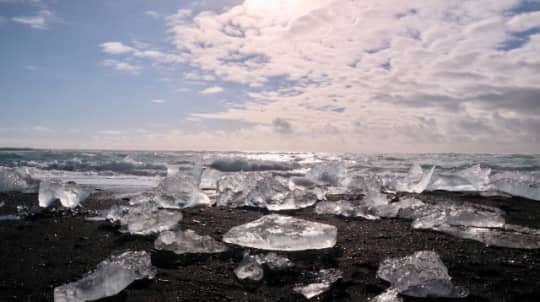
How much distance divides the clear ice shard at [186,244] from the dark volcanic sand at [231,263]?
0.12 metres

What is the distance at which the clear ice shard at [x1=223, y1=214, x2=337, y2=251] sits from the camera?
10.4 ft

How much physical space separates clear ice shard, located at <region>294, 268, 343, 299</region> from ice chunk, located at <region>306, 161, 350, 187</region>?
598cm

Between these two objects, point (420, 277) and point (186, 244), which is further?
point (186, 244)

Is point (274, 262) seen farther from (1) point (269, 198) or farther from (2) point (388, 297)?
(1) point (269, 198)

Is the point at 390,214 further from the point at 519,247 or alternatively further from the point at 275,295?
the point at 275,295

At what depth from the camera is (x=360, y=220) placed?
14.8 ft

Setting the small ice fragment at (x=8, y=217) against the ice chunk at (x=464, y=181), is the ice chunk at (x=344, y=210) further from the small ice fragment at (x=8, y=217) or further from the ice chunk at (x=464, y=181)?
the small ice fragment at (x=8, y=217)

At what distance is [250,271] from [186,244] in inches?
34.6

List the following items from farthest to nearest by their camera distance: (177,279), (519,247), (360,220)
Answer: (360,220)
(519,247)
(177,279)

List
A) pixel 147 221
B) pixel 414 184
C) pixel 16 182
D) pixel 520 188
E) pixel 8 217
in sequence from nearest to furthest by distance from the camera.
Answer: pixel 147 221
pixel 8 217
pixel 520 188
pixel 16 182
pixel 414 184

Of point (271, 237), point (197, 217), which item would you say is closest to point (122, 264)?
point (271, 237)

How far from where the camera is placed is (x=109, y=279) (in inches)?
86.1

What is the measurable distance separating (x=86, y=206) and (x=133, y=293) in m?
3.89

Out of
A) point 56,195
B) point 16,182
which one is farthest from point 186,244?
point 16,182
